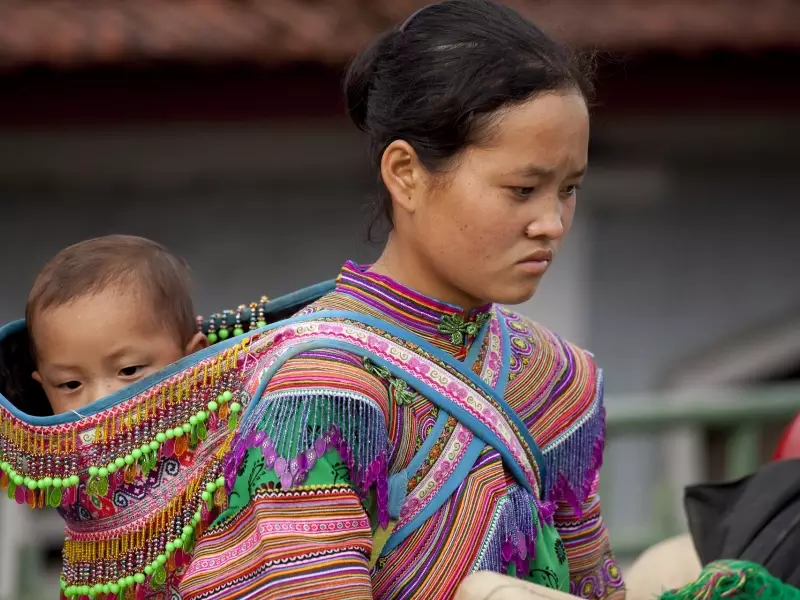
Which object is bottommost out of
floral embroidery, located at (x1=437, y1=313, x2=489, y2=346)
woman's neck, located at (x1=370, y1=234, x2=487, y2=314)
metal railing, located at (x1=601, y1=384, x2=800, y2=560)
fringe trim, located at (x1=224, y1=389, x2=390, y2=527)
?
fringe trim, located at (x1=224, y1=389, x2=390, y2=527)

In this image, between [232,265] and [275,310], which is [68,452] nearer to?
[275,310]

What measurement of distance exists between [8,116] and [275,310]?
3.16 meters

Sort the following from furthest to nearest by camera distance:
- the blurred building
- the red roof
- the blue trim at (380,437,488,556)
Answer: the blurred building
the red roof
the blue trim at (380,437,488,556)

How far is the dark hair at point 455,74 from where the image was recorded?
171cm

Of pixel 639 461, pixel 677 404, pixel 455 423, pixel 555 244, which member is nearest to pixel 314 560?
pixel 455 423

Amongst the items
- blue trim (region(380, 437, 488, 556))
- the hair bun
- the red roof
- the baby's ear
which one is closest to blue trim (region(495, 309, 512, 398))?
blue trim (region(380, 437, 488, 556))

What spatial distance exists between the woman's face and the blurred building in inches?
110

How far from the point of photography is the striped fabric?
1.62 m

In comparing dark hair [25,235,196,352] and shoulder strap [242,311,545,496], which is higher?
dark hair [25,235,196,352]

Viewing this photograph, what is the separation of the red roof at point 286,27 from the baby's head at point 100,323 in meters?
2.57

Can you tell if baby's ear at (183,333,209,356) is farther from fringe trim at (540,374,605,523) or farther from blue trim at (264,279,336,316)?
fringe trim at (540,374,605,523)

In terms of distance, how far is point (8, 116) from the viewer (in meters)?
4.82

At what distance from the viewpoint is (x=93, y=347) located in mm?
1911

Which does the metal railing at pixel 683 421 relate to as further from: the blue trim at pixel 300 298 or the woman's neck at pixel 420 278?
the woman's neck at pixel 420 278
